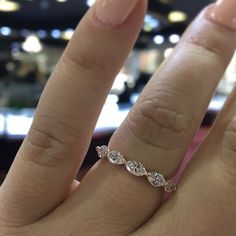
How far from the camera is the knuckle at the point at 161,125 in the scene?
0.50 meters

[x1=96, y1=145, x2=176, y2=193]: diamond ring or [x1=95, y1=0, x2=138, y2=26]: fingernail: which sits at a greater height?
[x1=95, y1=0, x2=138, y2=26]: fingernail

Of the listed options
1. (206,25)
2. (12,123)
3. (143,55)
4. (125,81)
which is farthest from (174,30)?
(206,25)

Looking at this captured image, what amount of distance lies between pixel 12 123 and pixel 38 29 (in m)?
0.90

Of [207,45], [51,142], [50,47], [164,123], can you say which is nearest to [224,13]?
[207,45]

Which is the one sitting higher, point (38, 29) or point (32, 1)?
point (32, 1)

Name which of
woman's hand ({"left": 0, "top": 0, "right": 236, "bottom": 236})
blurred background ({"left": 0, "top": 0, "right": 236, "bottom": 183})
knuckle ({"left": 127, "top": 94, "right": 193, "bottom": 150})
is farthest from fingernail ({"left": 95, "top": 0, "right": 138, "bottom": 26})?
blurred background ({"left": 0, "top": 0, "right": 236, "bottom": 183})

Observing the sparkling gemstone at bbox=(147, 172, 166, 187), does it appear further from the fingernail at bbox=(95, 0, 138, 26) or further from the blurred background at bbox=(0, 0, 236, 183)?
the blurred background at bbox=(0, 0, 236, 183)

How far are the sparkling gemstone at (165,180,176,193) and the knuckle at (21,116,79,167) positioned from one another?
0.12 metres

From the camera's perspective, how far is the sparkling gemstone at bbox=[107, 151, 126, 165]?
18.9 inches

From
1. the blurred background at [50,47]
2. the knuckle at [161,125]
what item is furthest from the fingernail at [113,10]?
the blurred background at [50,47]

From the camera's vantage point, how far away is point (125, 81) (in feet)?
11.0

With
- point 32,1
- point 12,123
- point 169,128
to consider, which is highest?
point 169,128

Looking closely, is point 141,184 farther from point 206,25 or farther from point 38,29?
point 38,29

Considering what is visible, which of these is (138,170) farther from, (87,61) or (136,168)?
(87,61)
